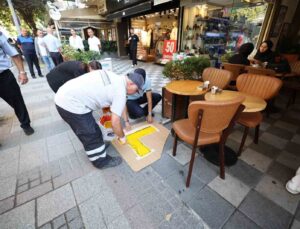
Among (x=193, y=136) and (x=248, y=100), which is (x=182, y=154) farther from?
(x=248, y=100)

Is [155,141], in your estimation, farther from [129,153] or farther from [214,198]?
[214,198]

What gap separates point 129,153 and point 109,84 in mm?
997

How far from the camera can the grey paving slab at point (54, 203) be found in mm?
1293

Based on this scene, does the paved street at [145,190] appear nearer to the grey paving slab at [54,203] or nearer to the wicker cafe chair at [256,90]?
the grey paving slab at [54,203]

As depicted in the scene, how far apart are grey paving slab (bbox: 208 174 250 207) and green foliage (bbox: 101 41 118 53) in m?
11.5

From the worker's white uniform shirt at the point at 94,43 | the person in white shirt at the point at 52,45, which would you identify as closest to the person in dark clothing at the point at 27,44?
the person in white shirt at the point at 52,45

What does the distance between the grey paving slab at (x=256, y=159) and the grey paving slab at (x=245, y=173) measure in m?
0.07

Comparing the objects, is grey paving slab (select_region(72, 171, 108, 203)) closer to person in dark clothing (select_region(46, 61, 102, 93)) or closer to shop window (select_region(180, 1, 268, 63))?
person in dark clothing (select_region(46, 61, 102, 93))

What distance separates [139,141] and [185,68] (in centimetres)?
139

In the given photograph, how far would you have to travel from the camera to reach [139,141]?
2.21 metres

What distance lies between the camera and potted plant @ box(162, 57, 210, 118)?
2.49 meters

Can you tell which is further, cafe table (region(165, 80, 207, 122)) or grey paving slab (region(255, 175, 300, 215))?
cafe table (region(165, 80, 207, 122))

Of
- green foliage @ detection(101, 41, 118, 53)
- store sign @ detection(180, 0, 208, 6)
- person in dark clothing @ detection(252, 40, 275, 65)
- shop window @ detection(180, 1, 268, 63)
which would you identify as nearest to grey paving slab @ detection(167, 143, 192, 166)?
person in dark clothing @ detection(252, 40, 275, 65)

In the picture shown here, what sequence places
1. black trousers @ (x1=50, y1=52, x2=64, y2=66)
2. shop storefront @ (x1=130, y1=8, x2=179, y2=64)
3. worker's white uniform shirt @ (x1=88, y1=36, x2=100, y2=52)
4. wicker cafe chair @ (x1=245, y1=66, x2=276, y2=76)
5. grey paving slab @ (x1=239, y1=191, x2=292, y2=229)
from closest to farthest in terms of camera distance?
grey paving slab @ (x1=239, y1=191, x2=292, y2=229), wicker cafe chair @ (x1=245, y1=66, x2=276, y2=76), black trousers @ (x1=50, y1=52, x2=64, y2=66), worker's white uniform shirt @ (x1=88, y1=36, x2=100, y2=52), shop storefront @ (x1=130, y1=8, x2=179, y2=64)
